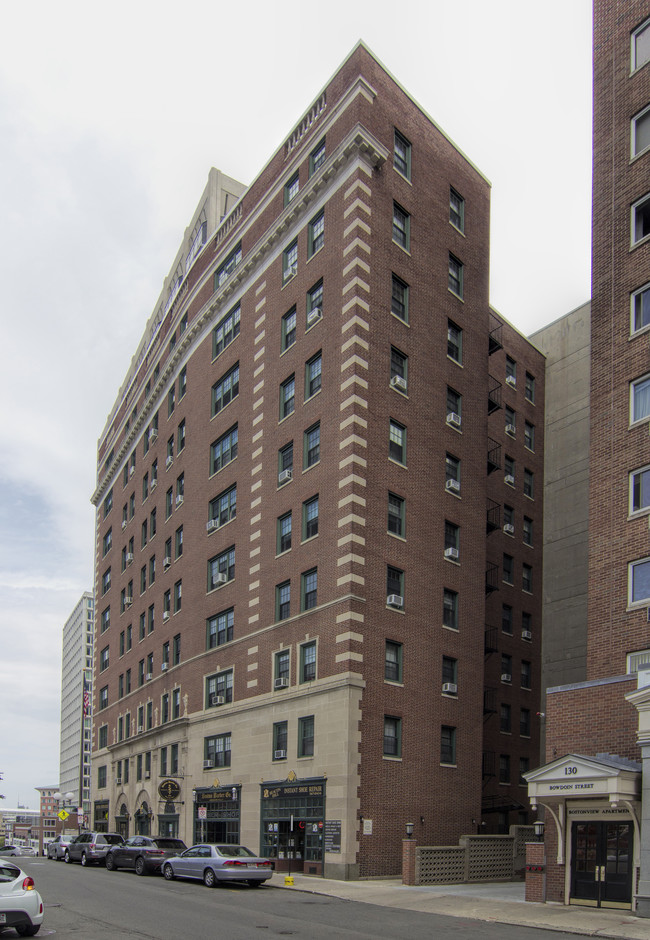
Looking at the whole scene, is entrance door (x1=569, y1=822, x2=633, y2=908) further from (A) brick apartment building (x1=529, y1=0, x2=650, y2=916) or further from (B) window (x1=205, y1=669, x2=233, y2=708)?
(B) window (x1=205, y1=669, x2=233, y2=708)

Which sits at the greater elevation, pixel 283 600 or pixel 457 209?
pixel 457 209

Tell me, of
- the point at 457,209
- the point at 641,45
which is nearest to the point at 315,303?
the point at 457,209

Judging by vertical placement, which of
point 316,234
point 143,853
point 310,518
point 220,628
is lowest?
point 143,853

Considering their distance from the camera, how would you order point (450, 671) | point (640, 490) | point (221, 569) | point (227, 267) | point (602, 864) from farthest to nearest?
point (227, 267) → point (221, 569) → point (450, 671) → point (640, 490) → point (602, 864)

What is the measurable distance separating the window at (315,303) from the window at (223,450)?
364 inches

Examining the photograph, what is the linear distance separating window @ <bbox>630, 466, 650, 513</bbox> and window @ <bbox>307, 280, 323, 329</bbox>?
16.2 metres

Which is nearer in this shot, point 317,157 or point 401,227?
point 401,227

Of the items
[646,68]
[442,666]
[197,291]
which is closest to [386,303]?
[646,68]

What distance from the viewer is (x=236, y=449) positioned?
48094 millimetres

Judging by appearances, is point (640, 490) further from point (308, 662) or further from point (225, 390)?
point (225, 390)

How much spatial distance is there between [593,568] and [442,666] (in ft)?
34.9

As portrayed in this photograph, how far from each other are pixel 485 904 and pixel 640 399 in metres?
16.6

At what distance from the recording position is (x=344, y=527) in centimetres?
3625

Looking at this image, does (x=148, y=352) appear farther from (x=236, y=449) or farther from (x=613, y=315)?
(x=613, y=315)
